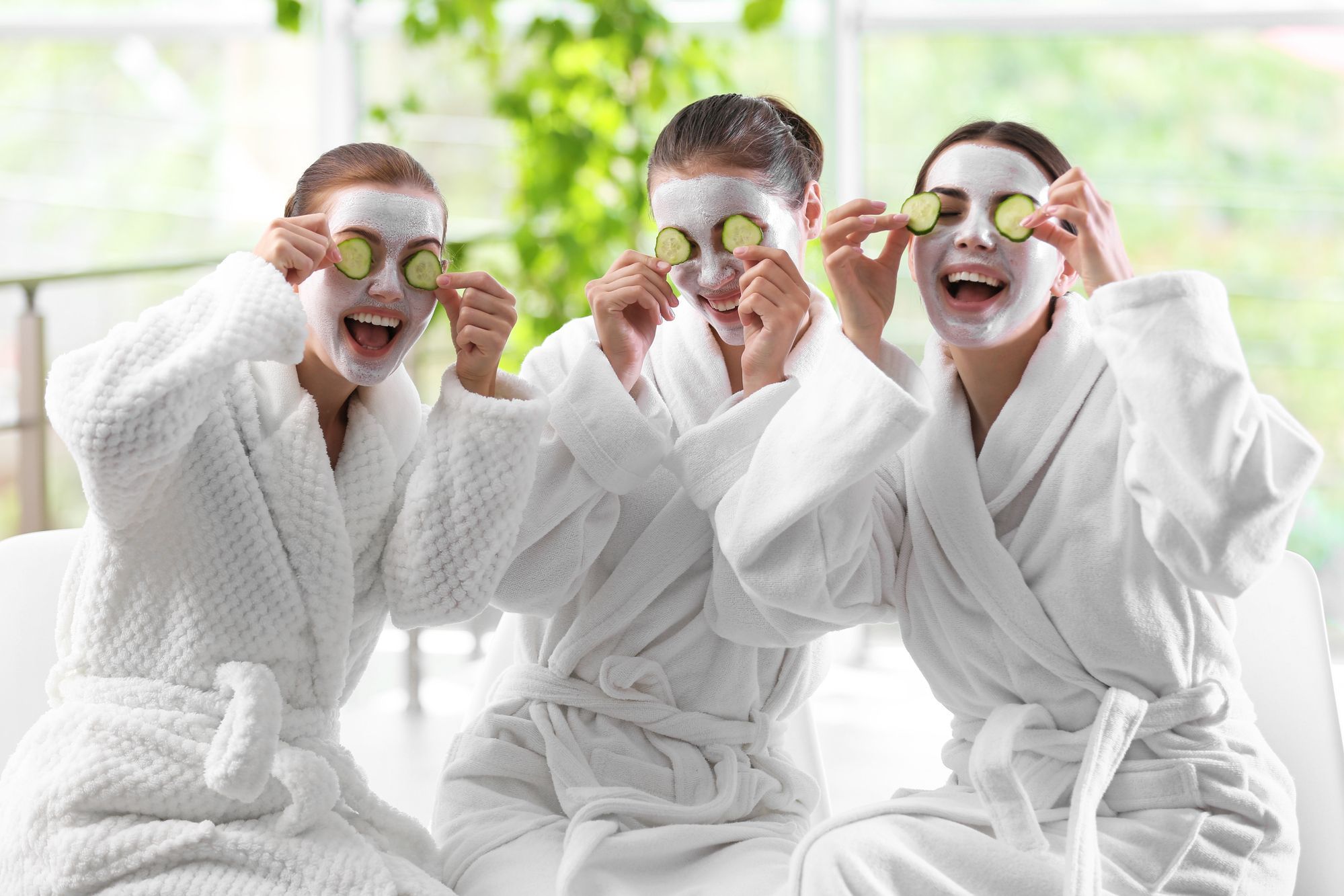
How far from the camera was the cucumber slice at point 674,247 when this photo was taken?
1.58 meters

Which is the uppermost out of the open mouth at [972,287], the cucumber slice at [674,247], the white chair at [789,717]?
the cucumber slice at [674,247]

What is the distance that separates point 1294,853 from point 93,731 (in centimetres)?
125

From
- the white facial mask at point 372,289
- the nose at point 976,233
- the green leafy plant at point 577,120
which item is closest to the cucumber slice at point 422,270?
the white facial mask at point 372,289

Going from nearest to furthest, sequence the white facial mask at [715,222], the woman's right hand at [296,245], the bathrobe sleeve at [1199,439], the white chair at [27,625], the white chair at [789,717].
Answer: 1. the bathrobe sleeve at [1199,439]
2. the woman's right hand at [296,245]
3. the white facial mask at [715,222]
4. the white chair at [27,625]
5. the white chair at [789,717]

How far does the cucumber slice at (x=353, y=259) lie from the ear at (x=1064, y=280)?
2.54ft

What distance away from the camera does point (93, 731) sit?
1.33 m

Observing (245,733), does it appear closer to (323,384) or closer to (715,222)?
(323,384)

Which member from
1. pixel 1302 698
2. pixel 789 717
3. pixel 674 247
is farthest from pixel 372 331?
pixel 1302 698

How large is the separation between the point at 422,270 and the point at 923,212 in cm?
56

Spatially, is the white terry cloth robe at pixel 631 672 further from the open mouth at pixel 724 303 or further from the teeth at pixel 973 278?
the teeth at pixel 973 278

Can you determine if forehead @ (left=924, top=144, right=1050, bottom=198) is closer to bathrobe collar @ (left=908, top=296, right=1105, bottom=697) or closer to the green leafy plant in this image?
bathrobe collar @ (left=908, top=296, right=1105, bottom=697)

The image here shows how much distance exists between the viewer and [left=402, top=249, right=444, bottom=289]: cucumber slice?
148 cm

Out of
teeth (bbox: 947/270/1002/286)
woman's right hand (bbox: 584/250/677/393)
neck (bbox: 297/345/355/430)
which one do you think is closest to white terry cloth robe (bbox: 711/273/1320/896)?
teeth (bbox: 947/270/1002/286)

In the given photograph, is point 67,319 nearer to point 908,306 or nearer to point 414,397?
point 908,306
